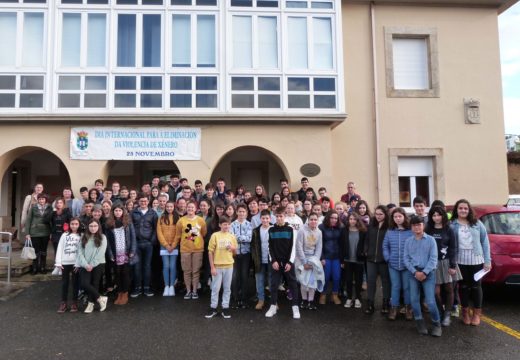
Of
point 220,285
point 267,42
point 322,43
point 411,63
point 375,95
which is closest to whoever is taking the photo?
point 220,285

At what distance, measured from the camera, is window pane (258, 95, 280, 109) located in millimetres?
10320

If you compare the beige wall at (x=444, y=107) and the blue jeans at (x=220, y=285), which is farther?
the beige wall at (x=444, y=107)

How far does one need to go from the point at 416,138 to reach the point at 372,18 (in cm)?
412

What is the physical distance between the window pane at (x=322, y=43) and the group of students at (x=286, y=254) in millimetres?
5370

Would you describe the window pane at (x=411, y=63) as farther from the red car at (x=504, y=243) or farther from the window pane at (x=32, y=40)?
the window pane at (x=32, y=40)

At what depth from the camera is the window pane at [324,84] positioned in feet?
34.3

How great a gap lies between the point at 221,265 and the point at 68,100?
7.24 m

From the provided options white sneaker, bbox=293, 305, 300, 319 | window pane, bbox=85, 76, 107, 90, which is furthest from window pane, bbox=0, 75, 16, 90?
white sneaker, bbox=293, 305, 300, 319

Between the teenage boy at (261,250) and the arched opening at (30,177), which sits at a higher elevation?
the arched opening at (30,177)

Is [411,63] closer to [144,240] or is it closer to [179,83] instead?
[179,83]

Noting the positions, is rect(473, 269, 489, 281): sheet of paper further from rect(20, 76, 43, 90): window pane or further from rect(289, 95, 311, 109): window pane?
rect(20, 76, 43, 90): window pane

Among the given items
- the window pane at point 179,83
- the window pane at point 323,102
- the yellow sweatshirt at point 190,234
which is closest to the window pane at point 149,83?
the window pane at point 179,83

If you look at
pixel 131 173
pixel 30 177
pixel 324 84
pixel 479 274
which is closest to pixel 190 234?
pixel 479 274

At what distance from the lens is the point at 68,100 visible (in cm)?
997
